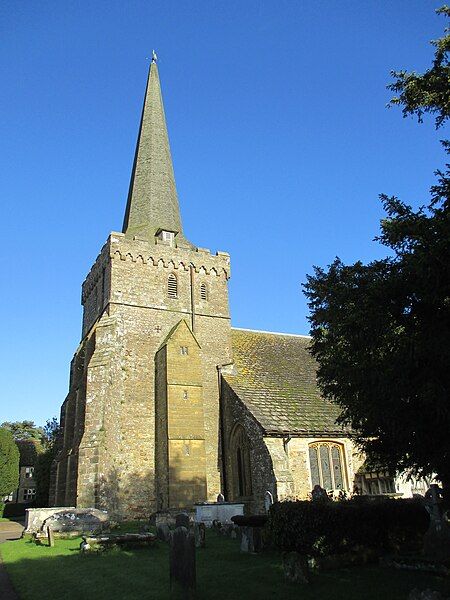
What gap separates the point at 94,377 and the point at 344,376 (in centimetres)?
1583

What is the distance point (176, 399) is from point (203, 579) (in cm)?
1416

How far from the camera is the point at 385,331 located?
32.1 feet

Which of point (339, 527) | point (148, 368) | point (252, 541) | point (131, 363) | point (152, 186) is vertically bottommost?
point (252, 541)

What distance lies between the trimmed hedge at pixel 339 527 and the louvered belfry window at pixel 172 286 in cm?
1681

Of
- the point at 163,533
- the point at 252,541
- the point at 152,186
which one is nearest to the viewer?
the point at 252,541

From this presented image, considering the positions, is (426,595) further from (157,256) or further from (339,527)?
(157,256)

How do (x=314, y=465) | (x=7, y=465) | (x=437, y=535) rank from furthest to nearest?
(x=7, y=465)
(x=314, y=465)
(x=437, y=535)

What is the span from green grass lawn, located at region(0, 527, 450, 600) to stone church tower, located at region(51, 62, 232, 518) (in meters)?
8.94

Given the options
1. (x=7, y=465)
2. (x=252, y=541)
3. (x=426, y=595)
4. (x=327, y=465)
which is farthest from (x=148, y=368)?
(x=7, y=465)

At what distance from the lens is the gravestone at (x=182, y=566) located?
8.83 m

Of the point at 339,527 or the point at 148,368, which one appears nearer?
the point at 339,527

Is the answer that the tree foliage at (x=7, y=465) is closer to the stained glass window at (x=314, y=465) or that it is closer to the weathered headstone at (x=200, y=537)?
the stained glass window at (x=314, y=465)

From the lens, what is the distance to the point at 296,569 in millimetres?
9812

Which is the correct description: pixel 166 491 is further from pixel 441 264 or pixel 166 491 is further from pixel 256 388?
Answer: pixel 441 264
